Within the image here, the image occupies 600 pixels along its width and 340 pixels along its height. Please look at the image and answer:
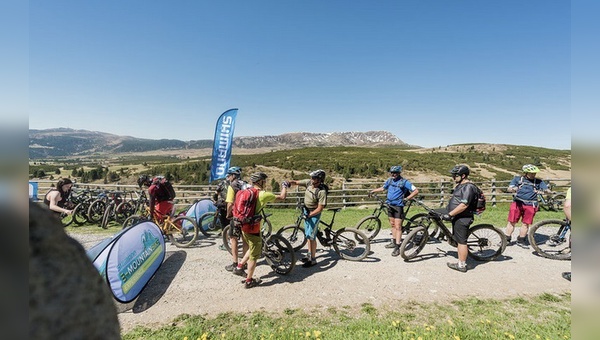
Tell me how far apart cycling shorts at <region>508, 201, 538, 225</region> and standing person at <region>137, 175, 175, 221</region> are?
9494mm

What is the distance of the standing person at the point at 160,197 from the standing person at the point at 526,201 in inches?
372

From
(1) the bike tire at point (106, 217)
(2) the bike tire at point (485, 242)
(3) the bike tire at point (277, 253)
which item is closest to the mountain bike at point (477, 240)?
(2) the bike tire at point (485, 242)

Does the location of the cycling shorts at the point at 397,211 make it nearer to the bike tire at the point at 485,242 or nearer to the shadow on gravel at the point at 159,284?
the bike tire at the point at 485,242

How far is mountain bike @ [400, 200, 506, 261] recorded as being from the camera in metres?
5.89

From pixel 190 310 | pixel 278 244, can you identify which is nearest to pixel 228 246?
pixel 278 244

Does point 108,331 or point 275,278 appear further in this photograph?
point 275,278

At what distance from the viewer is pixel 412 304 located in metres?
4.33

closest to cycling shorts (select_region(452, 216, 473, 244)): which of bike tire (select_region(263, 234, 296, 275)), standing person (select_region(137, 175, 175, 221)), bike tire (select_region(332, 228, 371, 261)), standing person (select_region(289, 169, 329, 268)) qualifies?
bike tire (select_region(332, 228, 371, 261))

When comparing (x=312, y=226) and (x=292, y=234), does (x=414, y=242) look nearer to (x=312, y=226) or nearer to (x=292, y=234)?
(x=312, y=226)

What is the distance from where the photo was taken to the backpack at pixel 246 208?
15.5 feet

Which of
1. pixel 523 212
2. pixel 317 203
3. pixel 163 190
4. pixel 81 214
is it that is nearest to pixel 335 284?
pixel 317 203

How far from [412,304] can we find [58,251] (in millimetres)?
4807
